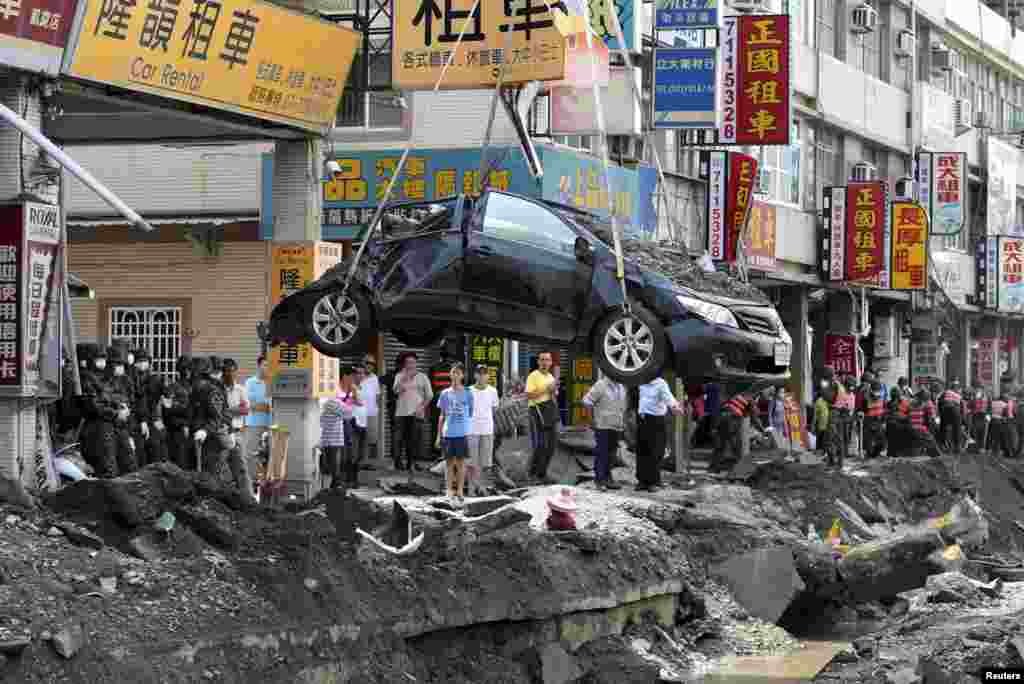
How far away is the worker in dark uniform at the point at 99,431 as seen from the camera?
1953 centimetres

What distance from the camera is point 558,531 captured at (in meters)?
21.1

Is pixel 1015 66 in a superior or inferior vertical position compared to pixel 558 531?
superior

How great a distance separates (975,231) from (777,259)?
665 inches

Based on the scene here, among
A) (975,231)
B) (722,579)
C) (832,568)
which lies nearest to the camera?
(722,579)

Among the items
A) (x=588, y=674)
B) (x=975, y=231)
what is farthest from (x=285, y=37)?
(x=975, y=231)

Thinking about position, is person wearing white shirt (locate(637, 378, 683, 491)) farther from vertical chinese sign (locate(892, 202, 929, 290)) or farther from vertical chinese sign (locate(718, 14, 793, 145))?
vertical chinese sign (locate(892, 202, 929, 290))

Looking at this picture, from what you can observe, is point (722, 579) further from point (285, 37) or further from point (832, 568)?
point (285, 37)

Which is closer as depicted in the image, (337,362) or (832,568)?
(832,568)

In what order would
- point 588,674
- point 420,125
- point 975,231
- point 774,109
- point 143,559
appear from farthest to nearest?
1. point 975,231
2. point 774,109
3. point 420,125
4. point 588,674
5. point 143,559

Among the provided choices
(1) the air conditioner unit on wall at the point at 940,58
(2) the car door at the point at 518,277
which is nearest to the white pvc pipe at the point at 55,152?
(2) the car door at the point at 518,277

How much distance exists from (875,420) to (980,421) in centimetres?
791

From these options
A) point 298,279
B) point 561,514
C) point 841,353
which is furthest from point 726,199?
point 561,514

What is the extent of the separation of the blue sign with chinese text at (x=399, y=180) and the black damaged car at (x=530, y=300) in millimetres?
10642

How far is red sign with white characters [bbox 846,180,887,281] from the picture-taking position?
44906mm
